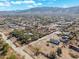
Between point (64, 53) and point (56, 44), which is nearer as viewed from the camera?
point (64, 53)

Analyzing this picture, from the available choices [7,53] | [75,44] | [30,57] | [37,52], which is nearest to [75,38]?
[75,44]

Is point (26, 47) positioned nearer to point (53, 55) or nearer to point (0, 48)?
point (0, 48)

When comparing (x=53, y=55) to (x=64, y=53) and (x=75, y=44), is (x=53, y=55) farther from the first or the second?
(x=75, y=44)

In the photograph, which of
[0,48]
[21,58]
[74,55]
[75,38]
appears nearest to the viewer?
[21,58]

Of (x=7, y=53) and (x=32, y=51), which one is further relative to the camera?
(x=32, y=51)

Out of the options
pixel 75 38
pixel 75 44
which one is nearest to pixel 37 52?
pixel 75 44

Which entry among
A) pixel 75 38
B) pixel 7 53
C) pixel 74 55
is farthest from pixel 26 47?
pixel 75 38

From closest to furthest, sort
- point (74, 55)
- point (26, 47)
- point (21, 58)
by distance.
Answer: point (21, 58)
point (74, 55)
point (26, 47)

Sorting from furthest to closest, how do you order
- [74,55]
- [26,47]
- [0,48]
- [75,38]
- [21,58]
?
[75,38] → [26,47] → [0,48] → [74,55] → [21,58]

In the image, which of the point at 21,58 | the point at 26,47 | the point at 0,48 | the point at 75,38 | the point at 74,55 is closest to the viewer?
the point at 21,58
